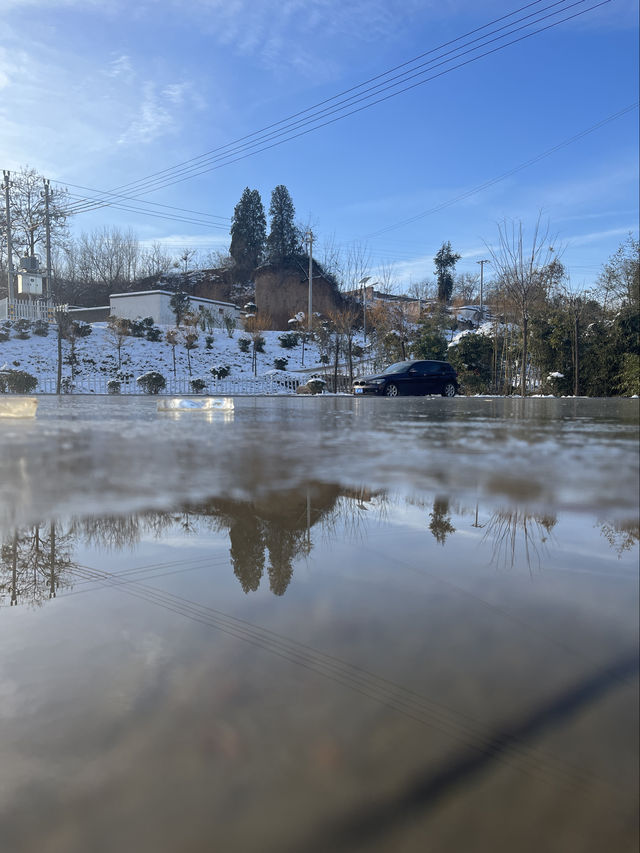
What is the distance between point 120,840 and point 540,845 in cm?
46

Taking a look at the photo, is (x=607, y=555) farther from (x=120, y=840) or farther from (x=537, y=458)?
(x=537, y=458)

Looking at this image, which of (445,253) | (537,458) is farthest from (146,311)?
(537,458)

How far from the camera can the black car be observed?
835 inches

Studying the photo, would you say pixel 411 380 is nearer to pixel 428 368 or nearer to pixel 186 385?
pixel 428 368

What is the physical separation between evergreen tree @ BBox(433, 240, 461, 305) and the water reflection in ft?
193

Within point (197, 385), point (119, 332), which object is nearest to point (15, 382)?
point (197, 385)

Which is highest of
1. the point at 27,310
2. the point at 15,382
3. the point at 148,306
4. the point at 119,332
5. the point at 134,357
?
the point at 148,306

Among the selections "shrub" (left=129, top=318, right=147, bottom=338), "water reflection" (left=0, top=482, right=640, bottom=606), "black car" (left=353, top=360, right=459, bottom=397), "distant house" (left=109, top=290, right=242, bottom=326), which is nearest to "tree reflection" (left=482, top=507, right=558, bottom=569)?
"water reflection" (left=0, top=482, right=640, bottom=606)

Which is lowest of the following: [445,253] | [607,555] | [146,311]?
[607,555]

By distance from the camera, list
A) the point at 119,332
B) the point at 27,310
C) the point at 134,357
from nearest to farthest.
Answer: the point at 119,332, the point at 134,357, the point at 27,310

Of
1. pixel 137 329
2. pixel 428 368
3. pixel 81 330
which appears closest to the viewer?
pixel 428 368

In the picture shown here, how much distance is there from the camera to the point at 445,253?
5897 centimetres

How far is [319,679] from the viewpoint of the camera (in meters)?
0.95

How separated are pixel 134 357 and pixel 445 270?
34.8 metres
